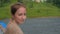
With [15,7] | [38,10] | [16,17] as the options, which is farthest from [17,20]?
[38,10]

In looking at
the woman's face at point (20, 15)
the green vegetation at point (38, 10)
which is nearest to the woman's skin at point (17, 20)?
the woman's face at point (20, 15)

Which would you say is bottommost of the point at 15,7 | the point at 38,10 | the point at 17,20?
the point at 38,10

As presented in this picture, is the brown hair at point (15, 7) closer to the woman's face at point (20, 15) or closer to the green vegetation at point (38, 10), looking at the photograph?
the woman's face at point (20, 15)

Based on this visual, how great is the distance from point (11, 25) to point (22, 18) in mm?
144

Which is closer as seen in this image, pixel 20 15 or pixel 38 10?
pixel 20 15

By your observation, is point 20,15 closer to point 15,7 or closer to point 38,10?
point 15,7

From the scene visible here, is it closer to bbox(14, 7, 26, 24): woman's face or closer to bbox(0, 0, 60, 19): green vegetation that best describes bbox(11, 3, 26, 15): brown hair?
bbox(14, 7, 26, 24): woman's face

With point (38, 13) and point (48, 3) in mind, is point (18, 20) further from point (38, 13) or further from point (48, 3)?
point (48, 3)

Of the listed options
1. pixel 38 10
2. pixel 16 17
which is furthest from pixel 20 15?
pixel 38 10

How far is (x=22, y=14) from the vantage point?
10.1 feet

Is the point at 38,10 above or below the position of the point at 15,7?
below

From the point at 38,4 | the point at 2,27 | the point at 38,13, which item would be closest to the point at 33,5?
the point at 38,4

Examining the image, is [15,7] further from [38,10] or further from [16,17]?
[38,10]

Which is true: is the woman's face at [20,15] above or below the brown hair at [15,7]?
below
